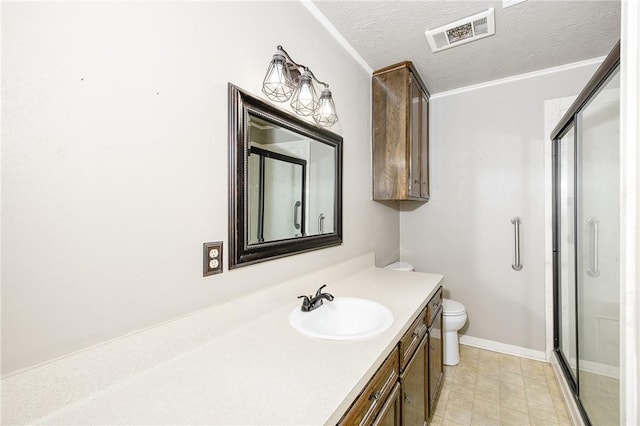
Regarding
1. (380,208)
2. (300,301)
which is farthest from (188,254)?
(380,208)

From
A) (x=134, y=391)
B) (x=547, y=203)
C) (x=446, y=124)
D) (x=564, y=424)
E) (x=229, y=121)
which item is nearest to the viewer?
(x=134, y=391)

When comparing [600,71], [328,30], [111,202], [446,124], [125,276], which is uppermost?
[328,30]

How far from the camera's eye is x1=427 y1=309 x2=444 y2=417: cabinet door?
1.65 metres

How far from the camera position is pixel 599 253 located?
1568mm

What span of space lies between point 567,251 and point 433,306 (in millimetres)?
1232

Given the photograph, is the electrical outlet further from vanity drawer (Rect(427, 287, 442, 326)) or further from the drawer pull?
vanity drawer (Rect(427, 287, 442, 326))

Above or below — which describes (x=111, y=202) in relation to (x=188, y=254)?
above

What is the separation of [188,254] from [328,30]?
1571 millimetres

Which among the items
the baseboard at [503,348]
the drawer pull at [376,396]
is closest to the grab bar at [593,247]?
the baseboard at [503,348]

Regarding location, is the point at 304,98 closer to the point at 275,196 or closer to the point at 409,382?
the point at 275,196

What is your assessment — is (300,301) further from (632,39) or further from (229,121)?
(632,39)

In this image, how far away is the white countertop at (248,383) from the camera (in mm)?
656

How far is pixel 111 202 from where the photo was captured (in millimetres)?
792

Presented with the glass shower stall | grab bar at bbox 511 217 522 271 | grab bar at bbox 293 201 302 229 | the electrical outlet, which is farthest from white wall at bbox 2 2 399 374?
grab bar at bbox 511 217 522 271
